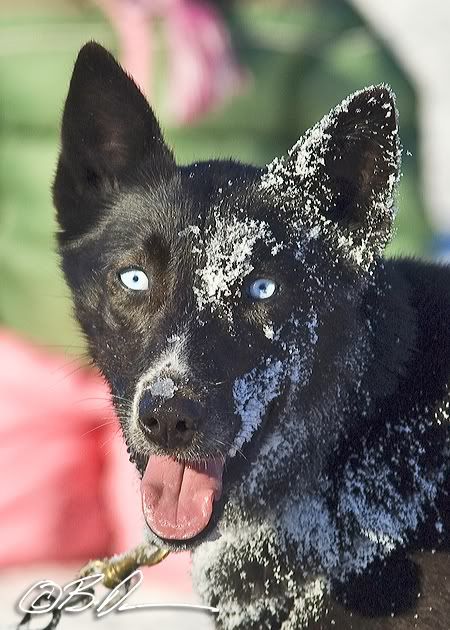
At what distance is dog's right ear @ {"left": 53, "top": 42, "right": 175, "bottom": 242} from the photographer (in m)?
1.26

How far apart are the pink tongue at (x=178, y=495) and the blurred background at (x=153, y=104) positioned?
1.15m

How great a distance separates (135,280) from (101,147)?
25 centimetres

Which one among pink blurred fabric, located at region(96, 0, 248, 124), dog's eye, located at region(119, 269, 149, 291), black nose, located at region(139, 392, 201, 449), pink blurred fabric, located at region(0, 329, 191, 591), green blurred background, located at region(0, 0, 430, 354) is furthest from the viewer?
green blurred background, located at region(0, 0, 430, 354)

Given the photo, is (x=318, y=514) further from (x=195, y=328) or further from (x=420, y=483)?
(x=195, y=328)

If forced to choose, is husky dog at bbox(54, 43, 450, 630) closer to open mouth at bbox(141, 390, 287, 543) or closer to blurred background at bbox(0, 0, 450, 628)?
open mouth at bbox(141, 390, 287, 543)

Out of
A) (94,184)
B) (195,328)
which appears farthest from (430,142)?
(195,328)

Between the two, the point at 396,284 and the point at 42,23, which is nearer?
the point at 396,284

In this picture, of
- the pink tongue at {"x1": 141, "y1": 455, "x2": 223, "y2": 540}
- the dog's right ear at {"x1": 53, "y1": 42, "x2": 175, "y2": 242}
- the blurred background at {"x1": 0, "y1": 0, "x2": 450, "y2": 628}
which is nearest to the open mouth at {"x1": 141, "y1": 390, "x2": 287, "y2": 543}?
the pink tongue at {"x1": 141, "y1": 455, "x2": 223, "y2": 540}

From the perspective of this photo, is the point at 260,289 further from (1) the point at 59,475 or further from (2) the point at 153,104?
(1) the point at 59,475

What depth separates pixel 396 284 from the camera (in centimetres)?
118

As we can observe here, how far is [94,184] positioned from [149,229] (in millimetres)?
162

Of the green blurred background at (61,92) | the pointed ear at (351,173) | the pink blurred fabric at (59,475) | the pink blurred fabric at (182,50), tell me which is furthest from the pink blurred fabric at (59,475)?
the pointed ear at (351,173)

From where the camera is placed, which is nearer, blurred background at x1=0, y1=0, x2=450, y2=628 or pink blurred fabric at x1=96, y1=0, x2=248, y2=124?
blurred background at x1=0, y1=0, x2=450, y2=628

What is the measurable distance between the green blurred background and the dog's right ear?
51.9 inches
